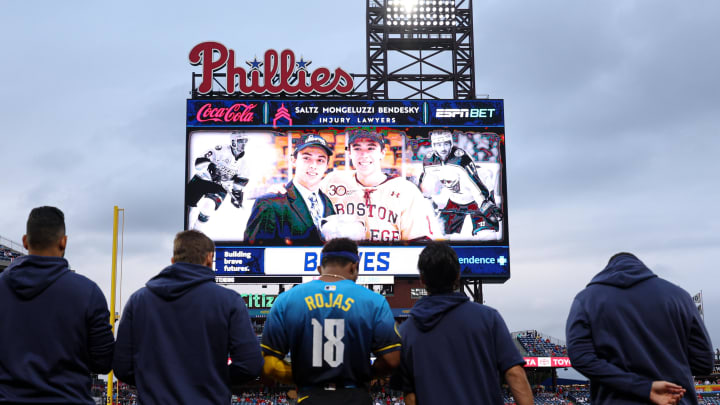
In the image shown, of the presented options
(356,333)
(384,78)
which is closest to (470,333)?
(356,333)

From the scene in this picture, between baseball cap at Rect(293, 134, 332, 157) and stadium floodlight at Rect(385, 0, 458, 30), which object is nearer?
baseball cap at Rect(293, 134, 332, 157)

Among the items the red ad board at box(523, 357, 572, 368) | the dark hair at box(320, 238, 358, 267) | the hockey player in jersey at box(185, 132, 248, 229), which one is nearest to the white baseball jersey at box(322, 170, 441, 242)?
the hockey player in jersey at box(185, 132, 248, 229)

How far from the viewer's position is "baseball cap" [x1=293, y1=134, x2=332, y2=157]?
72.8 feet

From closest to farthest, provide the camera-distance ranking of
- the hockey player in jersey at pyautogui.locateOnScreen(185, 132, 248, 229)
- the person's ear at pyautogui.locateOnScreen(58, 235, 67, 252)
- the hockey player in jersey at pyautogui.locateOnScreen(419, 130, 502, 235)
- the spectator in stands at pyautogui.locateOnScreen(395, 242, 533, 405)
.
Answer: the spectator in stands at pyautogui.locateOnScreen(395, 242, 533, 405) → the person's ear at pyautogui.locateOnScreen(58, 235, 67, 252) → the hockey player in jersey at pyautogui.locateOnScreen(185, 132, 248, 229) → the hockey player in jersey at pyautogui.locateOnScreen(419, 130, 502, 235)

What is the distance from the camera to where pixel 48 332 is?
153 inches

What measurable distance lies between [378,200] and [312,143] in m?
2.74

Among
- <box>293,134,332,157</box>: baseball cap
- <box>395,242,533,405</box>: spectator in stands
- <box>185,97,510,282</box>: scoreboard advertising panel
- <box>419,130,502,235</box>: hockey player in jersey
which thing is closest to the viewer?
<box>395,242,533,405</box>: spectator in stands

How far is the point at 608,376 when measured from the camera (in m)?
4.12

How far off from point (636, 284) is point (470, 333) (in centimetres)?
104

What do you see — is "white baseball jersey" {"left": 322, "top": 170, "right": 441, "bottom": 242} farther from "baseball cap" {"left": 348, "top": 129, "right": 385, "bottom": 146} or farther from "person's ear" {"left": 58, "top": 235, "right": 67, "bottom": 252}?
"person's ear" {"left": 58, "top": 235, "right": 67, "bottom": 252}

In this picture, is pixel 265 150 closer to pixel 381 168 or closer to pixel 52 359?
pixel 381 168

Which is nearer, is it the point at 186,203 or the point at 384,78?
the point at 186,203

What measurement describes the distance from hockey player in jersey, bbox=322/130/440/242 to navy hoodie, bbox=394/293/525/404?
56.5 ft

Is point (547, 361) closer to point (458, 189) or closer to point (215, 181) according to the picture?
point (458, 189)
